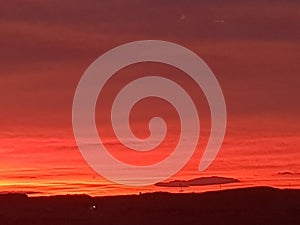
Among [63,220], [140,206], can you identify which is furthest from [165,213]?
[63,220]

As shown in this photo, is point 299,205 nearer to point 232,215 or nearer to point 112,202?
point 232,215

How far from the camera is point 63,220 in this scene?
120 metres

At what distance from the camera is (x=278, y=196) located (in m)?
129

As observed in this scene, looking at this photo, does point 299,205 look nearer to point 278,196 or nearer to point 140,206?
point 278,196

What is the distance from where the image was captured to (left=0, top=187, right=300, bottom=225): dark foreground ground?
391ft

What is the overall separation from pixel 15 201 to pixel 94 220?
13.9 metres

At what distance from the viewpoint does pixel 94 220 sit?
119 metres

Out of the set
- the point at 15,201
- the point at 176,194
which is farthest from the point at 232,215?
the point at 15,201

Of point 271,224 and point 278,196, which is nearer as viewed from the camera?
point 271,224

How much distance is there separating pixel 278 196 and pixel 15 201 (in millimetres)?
29983

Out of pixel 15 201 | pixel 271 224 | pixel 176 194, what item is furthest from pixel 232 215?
pixel 15 201

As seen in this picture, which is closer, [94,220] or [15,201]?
[94,220]

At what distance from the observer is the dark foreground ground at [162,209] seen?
119 m

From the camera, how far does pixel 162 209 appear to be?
125 metres
